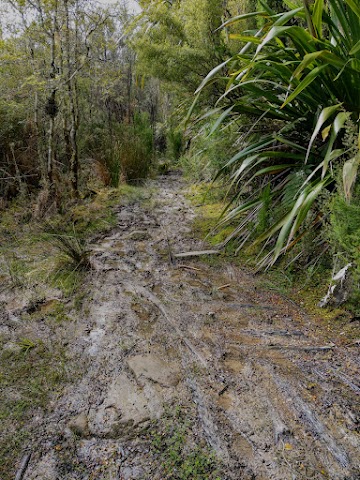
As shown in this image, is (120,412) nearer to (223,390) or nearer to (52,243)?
(223,390)

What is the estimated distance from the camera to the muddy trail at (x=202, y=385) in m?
0.98

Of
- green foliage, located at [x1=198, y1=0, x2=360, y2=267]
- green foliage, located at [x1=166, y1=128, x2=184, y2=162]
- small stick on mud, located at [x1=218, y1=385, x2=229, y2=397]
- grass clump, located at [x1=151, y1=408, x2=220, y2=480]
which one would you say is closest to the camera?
grass clump, located at [x1=151, y1=408, x2=220, y2=480]

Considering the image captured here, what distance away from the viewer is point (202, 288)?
199 centimetres

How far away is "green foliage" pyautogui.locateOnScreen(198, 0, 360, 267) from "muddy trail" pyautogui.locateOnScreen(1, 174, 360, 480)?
415mm

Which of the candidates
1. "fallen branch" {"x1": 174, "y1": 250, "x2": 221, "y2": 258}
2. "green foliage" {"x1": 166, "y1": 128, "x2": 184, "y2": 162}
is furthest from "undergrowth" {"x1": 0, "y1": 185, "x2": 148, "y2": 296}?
"green foliage" {"x1": 166, "y1": 128, "x2": 184, "y2": 162}

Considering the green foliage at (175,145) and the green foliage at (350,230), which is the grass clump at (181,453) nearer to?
the green foliage at (350,230)

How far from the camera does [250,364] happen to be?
1.36 meters

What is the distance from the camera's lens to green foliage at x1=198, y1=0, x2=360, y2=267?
1510 millimetres

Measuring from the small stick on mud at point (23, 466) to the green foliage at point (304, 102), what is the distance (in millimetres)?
1228

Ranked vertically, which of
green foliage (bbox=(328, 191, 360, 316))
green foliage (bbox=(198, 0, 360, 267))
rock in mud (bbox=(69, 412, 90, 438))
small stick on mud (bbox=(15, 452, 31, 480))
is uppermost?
green foliage (bbox=(198, 0, 360, 267))

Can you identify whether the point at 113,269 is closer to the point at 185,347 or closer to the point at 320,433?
the point at 185,347

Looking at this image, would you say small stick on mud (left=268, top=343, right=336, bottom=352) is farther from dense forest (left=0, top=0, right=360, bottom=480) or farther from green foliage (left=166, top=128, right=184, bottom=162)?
green foliage (left=166, top=128, right=184, bottom=162)

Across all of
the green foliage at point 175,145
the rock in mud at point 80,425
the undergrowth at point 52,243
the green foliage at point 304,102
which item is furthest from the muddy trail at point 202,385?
the green foliage at point 175,145

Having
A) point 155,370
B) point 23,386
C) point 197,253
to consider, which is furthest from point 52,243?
point 155,370
